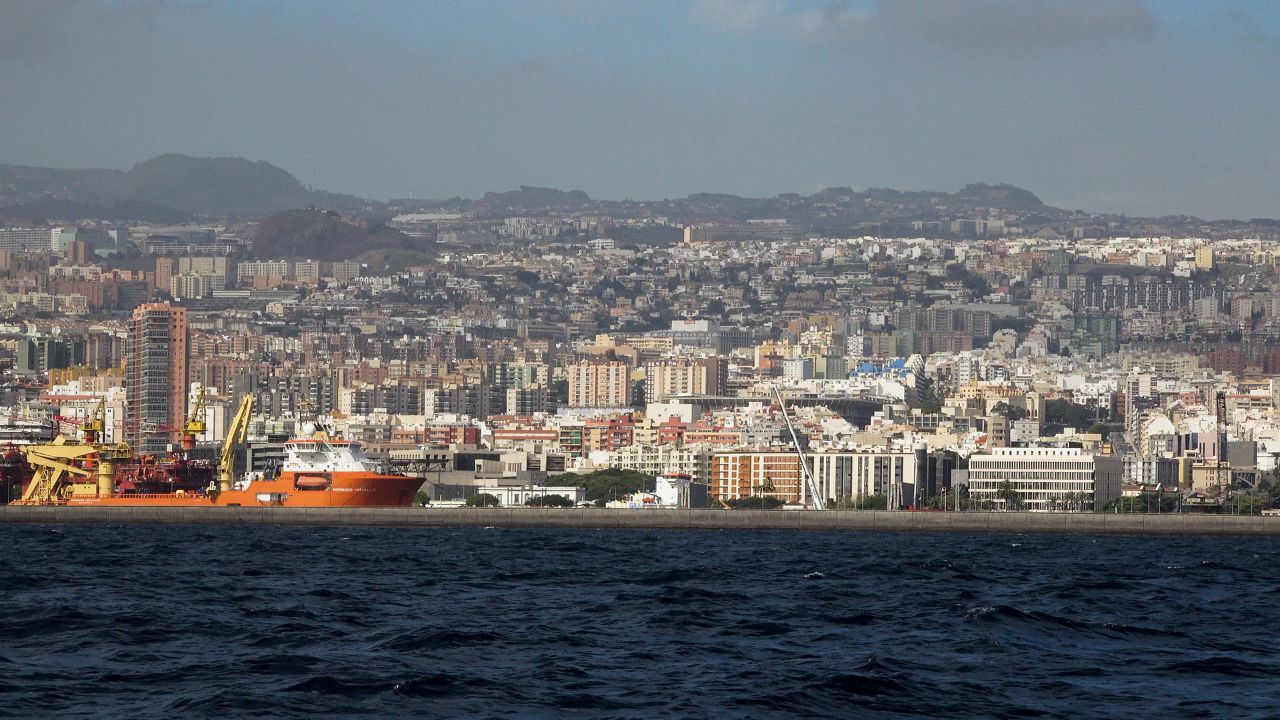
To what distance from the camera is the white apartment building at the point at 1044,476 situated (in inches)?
3676

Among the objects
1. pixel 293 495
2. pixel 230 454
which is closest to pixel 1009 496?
pixel 230 454

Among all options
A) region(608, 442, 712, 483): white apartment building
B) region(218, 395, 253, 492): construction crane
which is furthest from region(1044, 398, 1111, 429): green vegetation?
region(218, 395, 253, 492): construction crane

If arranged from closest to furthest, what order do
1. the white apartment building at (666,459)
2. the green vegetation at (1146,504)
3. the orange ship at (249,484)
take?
the orange ship at (249,484), the green vegetation at (1146,504), the white apartment building at (666,459)

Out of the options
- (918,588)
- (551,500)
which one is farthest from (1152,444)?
(918,588)

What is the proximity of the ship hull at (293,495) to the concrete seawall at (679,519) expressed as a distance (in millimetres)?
1828

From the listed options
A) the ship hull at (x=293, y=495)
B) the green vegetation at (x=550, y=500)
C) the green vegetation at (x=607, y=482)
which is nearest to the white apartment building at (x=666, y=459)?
the green vegetation at (x=607, y=482)

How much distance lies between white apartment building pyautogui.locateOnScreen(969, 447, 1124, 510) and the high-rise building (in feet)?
200

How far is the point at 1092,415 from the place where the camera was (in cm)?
Answer: 17925

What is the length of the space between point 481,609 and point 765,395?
165208mm

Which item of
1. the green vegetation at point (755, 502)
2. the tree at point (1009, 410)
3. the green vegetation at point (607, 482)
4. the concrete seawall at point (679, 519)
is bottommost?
the concrete seawall at point (679, 519)

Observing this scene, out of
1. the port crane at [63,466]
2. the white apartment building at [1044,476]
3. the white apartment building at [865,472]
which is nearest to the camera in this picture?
the port crane at [63,466]

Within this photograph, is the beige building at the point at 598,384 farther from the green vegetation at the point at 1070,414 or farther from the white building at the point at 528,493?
the white building at the point at 528,493

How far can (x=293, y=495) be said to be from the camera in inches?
2729

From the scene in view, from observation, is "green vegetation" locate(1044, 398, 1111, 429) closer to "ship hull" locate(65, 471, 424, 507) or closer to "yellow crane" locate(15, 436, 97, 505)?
"yellow crane" locate(15, 436, 97, 505)
